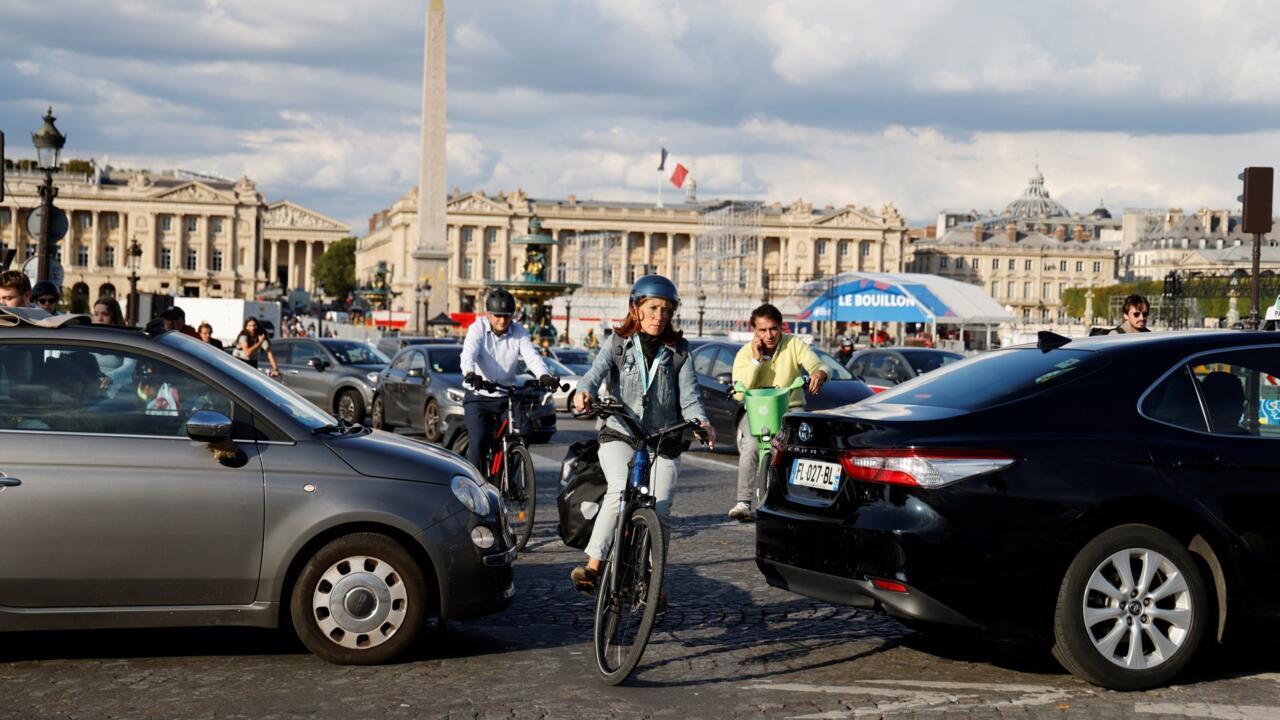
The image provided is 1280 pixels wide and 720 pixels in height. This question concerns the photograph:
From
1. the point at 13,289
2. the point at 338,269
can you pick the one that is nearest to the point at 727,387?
the point at 13,289

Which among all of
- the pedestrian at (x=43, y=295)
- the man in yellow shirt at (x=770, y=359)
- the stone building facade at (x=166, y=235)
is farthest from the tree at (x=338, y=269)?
the man in yellow shirt at (x=770, y=359)

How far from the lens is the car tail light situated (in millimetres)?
6039

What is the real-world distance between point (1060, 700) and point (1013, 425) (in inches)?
42.4

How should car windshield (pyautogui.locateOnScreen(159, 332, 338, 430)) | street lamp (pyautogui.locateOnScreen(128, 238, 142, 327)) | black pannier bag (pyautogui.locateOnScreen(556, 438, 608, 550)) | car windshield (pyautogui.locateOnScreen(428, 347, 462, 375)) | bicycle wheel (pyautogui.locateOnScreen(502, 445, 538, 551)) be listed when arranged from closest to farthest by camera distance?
car windshield (pyautogui.locateOnScreen(159, 332, 338, 430))
black pannier bag (pyautogui.locateOnScreen(556, 438, 608, 550))
bicycle wheel (pyautogui.locateOnScreen(502, 445, 538, 551))
car windshield (pyautogui.locateOnScreen(428, 347, 462, 375))
street lamp (pyautogui.locateOnScreen(128, 238, 142, 327))

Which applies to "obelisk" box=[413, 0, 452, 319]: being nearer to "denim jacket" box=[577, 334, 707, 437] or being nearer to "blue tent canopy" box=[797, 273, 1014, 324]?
"blue tent canopy" box=[797, 273, 1014, 324]

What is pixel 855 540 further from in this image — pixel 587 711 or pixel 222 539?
pixel 222 539

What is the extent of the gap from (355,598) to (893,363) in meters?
17.1

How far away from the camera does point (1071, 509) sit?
6074 mm

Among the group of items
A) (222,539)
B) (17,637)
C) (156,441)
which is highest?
(156,441)

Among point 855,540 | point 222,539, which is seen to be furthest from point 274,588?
point 855,540

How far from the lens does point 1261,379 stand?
262 inches

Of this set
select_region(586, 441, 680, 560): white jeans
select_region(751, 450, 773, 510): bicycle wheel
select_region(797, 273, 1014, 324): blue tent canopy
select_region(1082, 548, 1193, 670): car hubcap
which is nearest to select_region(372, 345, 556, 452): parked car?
select_region(751, 450, 773, 510): bicycle wheel

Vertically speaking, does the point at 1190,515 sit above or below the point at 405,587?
above

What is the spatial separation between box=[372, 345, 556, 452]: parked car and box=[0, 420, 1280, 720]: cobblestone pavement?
11.3m
